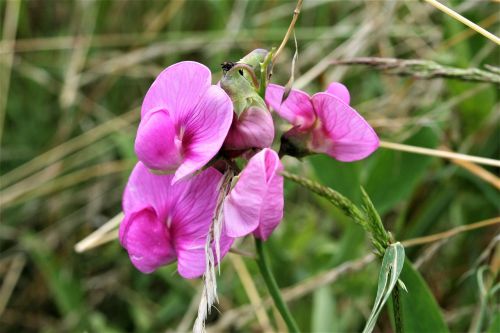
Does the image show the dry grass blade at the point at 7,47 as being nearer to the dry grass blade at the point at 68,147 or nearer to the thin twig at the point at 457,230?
the dry grass blade at the point at 68,147

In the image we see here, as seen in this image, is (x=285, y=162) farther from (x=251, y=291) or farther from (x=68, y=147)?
(x=68, y=147)

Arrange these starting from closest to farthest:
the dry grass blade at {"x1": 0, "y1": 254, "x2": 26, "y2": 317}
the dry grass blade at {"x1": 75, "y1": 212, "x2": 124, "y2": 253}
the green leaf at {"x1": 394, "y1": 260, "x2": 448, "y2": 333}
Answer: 1. the green leaf at {"x1": 394, "y1": 260, "x2": 448, "y2": 333}
2. the dry grass blade at {"x1": 75, "y1": 212, "x2": 124, "y2": 253}
3. the dry grass blade at {"x1": 0, "y1": 254, "x2": 26, "y2": 317}

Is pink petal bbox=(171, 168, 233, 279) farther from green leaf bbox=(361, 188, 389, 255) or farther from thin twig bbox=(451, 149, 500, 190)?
thin twig bbox=(451, 149, 500, 190)

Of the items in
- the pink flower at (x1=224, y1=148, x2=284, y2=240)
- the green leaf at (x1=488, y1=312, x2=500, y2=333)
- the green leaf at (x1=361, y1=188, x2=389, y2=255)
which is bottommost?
the green leaf at (x1=488, y1=312, x2=500, y2=333)

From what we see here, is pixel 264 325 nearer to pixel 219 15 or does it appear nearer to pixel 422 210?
pixel 422 210

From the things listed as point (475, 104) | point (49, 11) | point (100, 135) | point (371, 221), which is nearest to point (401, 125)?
point (475, 104)

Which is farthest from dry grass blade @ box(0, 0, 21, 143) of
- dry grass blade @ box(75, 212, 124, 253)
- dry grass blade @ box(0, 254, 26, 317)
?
dry grass blade @ box(75, 212, 124, 253)

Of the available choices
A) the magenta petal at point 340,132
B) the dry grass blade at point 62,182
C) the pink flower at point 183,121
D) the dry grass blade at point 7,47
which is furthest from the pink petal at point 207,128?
the dry grass blade at point 7,47
